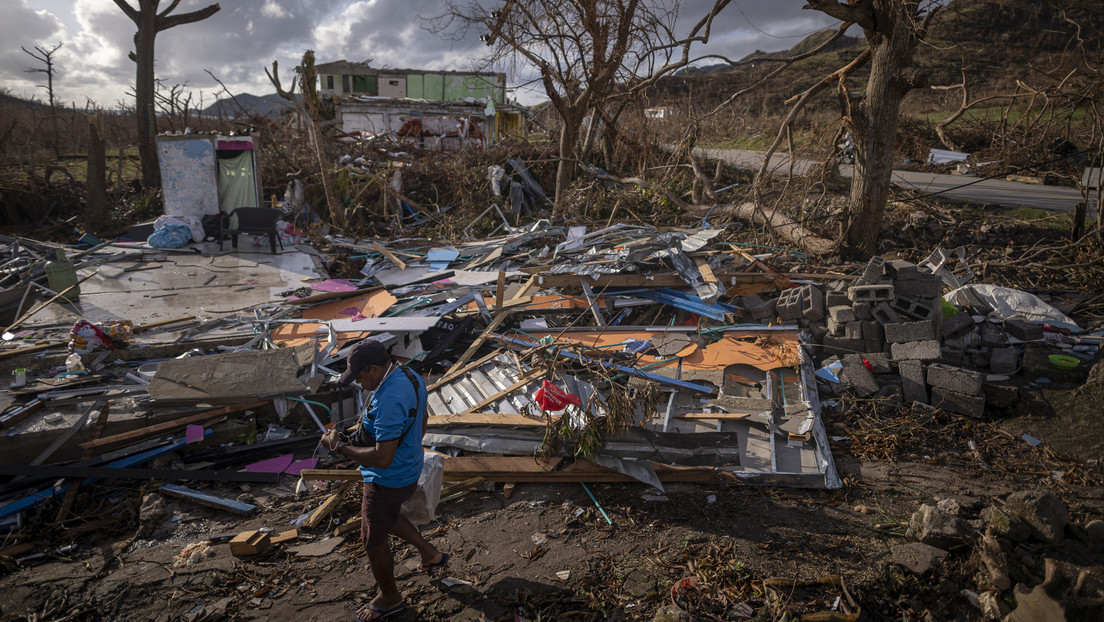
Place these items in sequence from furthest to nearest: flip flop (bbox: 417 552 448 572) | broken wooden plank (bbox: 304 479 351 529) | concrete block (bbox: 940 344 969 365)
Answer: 1. concrete block (bbox: 940 344 969 365)
2. broken wooden plank (bbox: 304 479 351 529)
3. flip flop (bbox: 417 552 448 572)

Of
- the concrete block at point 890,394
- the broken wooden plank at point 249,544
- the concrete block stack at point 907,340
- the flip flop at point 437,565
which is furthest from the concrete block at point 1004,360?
the broken wooden plank at point 249,544

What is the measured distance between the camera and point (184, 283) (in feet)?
29.7

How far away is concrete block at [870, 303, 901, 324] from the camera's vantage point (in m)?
6.33

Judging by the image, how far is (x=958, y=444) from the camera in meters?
5.17

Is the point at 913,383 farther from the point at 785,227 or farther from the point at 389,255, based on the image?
the point at 389,255

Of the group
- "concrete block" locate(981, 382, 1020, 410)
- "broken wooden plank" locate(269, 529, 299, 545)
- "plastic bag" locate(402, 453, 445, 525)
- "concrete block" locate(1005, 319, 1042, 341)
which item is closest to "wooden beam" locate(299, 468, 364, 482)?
→ "broken wooden plank" locate(269, 529, 299, 545)

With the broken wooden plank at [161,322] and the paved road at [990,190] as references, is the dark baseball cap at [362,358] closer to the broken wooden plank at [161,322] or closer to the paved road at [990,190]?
the broken wooden plank at [161,322]

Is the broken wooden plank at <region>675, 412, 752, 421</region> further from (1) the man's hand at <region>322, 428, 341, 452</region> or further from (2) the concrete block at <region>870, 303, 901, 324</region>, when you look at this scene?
(1) the man's hand at <region>322, 428, 341, 452</region>

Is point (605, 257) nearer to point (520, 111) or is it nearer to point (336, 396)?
point (336, 396)

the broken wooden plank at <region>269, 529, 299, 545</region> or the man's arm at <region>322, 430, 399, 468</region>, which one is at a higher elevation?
the man's arm at <region>322, 430, 399, 468</region>

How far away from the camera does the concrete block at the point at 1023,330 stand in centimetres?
623

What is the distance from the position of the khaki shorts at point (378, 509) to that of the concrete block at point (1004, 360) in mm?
6224

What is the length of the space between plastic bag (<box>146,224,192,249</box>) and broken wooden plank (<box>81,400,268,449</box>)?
6.76 meters

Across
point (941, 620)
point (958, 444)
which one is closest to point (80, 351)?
point (941, 620)
